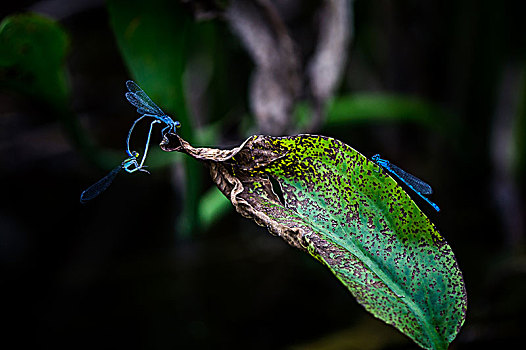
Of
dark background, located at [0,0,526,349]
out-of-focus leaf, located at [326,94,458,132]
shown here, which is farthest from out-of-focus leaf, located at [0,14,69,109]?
out-of-focus leaf, located at [326,94,458,132]

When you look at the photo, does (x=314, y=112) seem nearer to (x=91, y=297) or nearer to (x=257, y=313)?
(x=257, y=313)

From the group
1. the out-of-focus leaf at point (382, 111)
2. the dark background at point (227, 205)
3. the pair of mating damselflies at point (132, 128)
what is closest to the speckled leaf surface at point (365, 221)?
the pair of mating damselflies at point (132, 128)

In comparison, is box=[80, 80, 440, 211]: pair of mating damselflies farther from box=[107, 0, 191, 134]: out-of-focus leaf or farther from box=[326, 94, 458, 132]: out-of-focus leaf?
box=[326, 94, 458, 132]: out-of-focus leaf

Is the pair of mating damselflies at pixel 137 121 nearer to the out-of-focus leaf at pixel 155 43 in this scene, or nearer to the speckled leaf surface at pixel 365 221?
the speckled leaf surface at pixel 365 221

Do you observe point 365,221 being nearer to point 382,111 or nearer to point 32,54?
point 32,54

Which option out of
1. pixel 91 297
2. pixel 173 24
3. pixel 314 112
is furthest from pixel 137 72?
pixel 91 297

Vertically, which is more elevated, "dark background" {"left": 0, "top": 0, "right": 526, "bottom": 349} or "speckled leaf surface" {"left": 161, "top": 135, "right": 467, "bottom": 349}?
"speckled leaf surface" {"left": 161, "top": 135, "right": 467, "bottom": 349}
